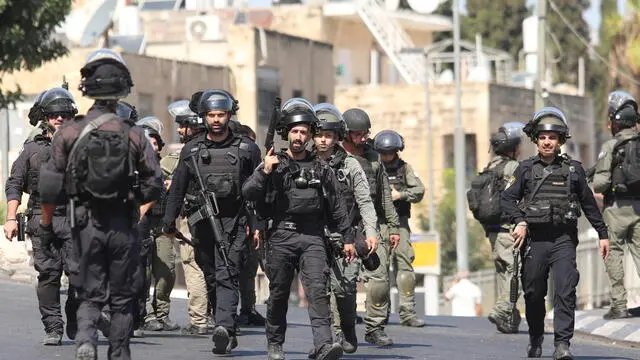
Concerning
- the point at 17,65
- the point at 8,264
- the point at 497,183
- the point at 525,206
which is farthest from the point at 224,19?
the point at 525,206

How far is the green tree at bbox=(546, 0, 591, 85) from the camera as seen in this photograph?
3265 inches

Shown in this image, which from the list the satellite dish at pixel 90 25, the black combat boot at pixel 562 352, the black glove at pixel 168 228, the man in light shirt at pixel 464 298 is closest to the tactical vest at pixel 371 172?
the black glove at pixel 168 228

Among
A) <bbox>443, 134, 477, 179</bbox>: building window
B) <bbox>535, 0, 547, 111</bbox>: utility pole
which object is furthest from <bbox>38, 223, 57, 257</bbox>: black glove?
<bbox>443, 134, 477, 179</bbox>: building window

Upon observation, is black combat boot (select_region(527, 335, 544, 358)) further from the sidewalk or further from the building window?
the building window

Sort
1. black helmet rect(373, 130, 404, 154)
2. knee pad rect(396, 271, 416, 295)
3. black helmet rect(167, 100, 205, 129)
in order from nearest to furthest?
black helmet rect(167, 100, 205, 129), black helmet rect(373, 130, 404, 154), knee pad rect(396, 271, 416, 295)

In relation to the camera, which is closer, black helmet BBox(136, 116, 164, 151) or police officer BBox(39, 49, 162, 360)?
Answer: police officer BBox(39, 49, 162, 360)

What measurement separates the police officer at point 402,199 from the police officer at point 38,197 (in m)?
4.19

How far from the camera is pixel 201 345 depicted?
14.9 meters

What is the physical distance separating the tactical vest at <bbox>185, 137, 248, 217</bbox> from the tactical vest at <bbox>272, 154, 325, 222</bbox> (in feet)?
3.91

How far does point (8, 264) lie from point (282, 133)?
9.34 metres

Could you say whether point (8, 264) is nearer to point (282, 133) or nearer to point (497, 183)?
point (497, 183)

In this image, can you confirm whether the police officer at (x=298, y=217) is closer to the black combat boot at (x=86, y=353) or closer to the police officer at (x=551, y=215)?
the police officer at (x=551, y=215)

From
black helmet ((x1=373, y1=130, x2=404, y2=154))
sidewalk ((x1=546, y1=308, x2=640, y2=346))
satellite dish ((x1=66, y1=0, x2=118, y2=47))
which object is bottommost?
sidewalk ((x1=546, y1=308, x2=640, y2=346))

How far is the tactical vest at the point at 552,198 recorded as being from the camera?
14.1 m
